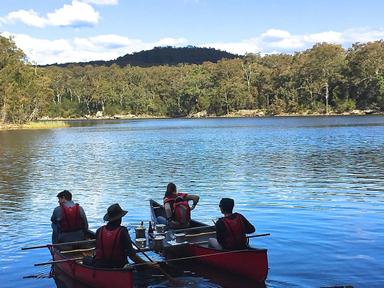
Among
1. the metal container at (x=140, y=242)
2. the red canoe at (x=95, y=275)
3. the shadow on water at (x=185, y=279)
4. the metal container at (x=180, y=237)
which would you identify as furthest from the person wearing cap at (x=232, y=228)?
the metal container at (x=140, y=242)

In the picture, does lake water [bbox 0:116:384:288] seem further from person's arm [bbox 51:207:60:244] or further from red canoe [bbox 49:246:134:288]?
person's arm [bbox 51:207:60:244]

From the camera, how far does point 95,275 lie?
1049cm

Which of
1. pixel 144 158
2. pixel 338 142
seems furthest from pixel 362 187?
pixel 338 142

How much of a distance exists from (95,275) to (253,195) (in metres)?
13.2

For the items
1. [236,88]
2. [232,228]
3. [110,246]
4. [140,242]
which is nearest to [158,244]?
[140,242]

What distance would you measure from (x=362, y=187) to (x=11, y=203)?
16.0 metres

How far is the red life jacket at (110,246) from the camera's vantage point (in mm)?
10203

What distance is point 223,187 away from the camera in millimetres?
25438

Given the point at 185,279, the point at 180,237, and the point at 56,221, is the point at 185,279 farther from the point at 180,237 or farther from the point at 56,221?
the point at 56,221

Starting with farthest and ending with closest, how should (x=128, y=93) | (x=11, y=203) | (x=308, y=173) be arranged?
(x=128, y=93), (x=308, y=173), (x=11, y=203)

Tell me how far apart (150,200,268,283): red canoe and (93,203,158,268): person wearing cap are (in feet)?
6.36

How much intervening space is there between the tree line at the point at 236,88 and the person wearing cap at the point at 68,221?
95808 mm

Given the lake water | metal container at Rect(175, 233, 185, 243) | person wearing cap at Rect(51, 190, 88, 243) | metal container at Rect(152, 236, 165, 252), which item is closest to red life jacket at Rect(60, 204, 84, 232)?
person wearing cap at Rect(51, 190, 88, 243)

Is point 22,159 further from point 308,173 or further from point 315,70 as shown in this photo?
point 315,70
